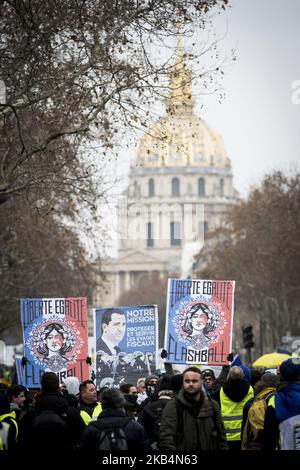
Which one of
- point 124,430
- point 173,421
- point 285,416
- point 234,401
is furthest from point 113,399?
point 234,401

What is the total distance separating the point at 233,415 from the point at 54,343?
4.61m

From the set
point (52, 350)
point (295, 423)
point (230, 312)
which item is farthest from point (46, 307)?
point (295, 423)

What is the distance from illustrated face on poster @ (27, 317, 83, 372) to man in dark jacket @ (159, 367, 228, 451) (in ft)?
23.6

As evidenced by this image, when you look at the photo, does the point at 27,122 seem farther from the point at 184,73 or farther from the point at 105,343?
the point at 105,343

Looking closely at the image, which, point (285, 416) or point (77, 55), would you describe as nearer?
point (285, 416)

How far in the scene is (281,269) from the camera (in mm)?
71750

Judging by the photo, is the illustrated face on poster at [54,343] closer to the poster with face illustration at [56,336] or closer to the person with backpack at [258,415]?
the poster with face illustration at [56,336]

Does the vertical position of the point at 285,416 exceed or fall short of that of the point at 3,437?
it exceeds it

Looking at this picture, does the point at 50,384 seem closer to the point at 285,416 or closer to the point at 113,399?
the point at 113,399

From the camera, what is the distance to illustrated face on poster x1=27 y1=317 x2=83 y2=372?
1894cm

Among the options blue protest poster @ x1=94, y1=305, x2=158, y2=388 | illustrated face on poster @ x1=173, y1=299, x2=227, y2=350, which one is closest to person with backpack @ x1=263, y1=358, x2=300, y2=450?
illustrated face on poster @ x1=173, y1=299, x2=227, y2=350

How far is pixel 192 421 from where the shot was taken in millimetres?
11805

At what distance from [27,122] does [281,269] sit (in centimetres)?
4565
